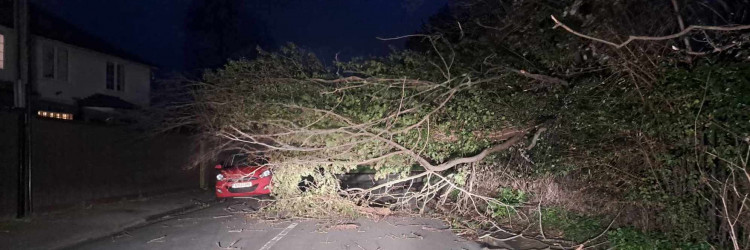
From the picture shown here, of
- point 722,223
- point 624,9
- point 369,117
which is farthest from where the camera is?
point 369,117

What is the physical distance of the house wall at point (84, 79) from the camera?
19578 millimetres

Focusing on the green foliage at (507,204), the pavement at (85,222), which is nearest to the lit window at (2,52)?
the pavement at (85,222)

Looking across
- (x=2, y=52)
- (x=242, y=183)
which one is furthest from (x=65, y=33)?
(x=242, y=183)

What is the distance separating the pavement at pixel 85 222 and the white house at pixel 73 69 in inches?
266

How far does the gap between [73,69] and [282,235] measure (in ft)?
51.5

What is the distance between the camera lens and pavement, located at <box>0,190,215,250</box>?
905 centimetres

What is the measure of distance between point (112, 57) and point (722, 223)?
22.8m

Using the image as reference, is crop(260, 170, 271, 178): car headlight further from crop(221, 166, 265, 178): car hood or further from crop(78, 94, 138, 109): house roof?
crop(78, 94, 138, 109): house roof

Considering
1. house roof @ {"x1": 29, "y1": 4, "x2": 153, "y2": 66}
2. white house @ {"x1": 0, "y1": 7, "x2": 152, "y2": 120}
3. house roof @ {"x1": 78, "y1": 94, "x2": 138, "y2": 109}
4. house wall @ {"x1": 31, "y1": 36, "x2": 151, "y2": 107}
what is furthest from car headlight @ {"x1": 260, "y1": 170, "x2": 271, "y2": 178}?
house roof @ {"x1": 29, "y1": 4, "x2": 153, "y2": 66}

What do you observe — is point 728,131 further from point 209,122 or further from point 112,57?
point 112,57

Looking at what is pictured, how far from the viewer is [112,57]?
23062 millimetres

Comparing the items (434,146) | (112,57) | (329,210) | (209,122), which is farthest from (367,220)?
(112,57)

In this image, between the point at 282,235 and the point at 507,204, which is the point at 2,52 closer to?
the point at 282,235

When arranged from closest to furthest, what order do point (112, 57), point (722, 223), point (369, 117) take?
point (722, 223) < point (369, 117) < point (112, 57)
